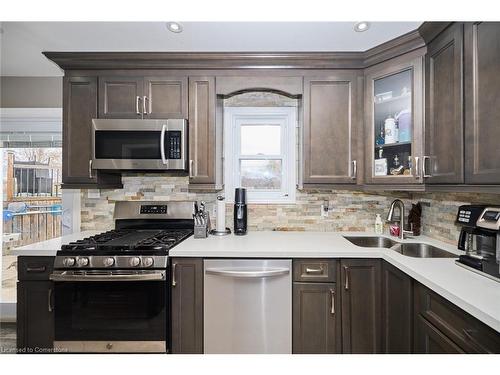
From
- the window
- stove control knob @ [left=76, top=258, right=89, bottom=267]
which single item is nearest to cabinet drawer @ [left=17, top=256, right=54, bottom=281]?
stove control knob @ [left=76, top=258, right=89, bottom=267]

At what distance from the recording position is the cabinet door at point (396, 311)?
139 centimetres

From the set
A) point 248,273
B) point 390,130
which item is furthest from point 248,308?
point 390,130

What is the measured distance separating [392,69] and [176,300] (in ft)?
7.38

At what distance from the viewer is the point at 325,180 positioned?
209 centimetres

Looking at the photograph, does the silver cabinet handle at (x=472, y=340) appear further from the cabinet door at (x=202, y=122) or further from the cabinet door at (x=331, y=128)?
the cabinet door at (x=202, y=122)

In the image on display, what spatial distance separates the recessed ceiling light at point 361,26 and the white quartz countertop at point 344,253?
4.94 ft

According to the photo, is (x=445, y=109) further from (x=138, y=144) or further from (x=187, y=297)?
(x=138, y=144)

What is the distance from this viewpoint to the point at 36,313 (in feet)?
5.78

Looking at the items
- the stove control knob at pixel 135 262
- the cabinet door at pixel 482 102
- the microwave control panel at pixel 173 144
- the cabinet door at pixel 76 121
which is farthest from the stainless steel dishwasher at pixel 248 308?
the cabinet door at pixel 76 121

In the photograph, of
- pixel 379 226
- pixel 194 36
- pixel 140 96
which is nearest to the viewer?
pixel 194 36

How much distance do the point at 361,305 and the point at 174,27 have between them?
224 centimetres

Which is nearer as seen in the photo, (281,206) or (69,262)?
(69,262)

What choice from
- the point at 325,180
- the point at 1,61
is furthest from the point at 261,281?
the point at 1,61

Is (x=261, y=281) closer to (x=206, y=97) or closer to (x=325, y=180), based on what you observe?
(x=325, y=180)
